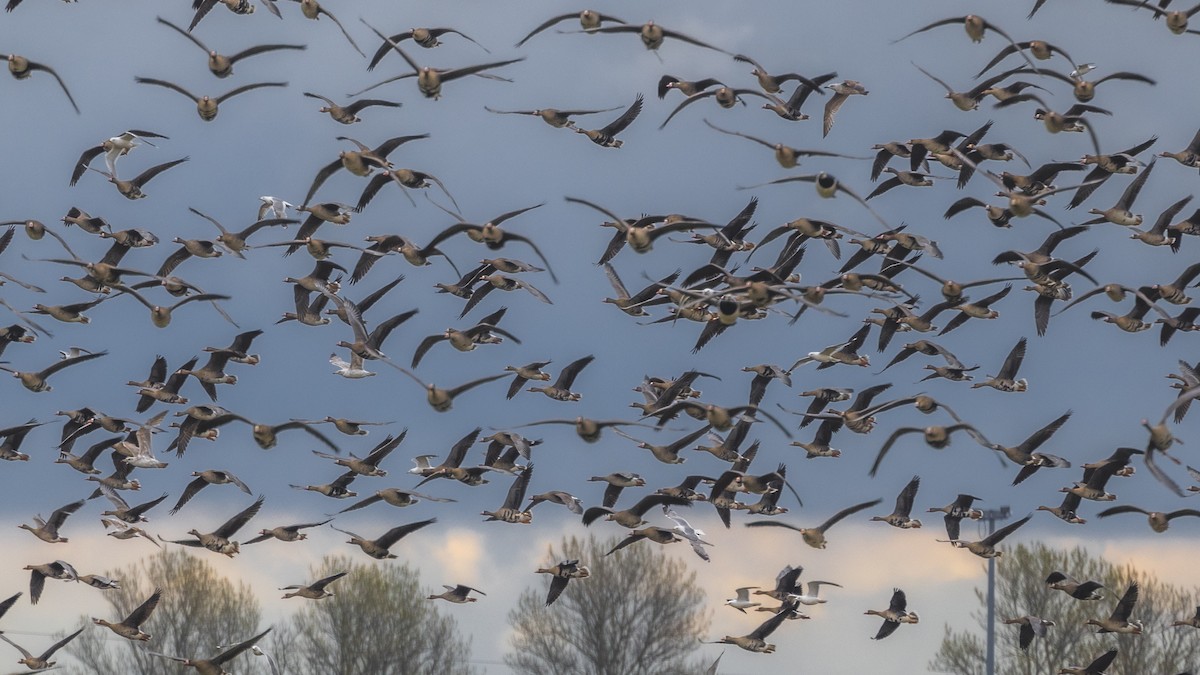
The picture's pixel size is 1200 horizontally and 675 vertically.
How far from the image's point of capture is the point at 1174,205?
38.9 metres

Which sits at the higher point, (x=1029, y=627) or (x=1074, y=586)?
(x=1029, y=627)

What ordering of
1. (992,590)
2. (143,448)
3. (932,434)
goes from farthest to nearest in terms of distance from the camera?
1. (992,590)
2. (143,448)
3. (932,434)

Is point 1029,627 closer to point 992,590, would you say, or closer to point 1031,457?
point 1031,457

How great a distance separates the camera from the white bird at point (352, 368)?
39.2 meters

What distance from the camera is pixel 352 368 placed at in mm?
39469

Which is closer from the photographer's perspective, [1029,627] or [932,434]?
[932,434]

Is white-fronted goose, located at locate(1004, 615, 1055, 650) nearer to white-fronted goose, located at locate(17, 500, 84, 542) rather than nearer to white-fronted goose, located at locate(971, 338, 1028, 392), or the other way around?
white-fronted goose, located at locate(971, 338, 1028, 392)

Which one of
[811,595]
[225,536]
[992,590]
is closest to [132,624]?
[225,536]

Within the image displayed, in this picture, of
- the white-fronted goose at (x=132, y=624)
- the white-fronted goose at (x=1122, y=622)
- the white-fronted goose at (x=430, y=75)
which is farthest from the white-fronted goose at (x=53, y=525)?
the white-fronted goose at (x=1122, y=622)

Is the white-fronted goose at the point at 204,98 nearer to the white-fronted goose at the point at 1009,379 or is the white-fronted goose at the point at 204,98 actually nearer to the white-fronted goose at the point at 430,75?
the white-fronted goose at the point at 430,75

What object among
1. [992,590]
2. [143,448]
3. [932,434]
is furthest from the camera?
[992,590]

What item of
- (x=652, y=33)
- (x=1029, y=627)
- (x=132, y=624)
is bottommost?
(x=132, y=624)

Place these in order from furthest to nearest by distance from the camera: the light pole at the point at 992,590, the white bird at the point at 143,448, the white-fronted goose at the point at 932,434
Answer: the light pole at the point at 992,590 → the white bird at the point at 143,448 → the white-fronted goose at the point at 932,434

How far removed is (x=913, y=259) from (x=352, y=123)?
11.5m
